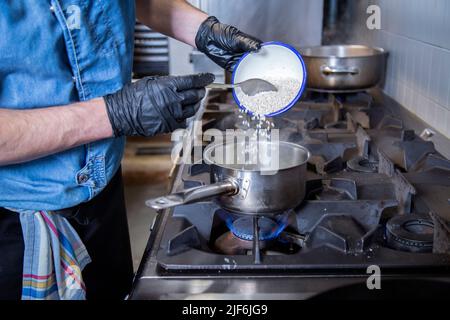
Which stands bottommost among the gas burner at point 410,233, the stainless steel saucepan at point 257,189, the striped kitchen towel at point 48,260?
the striped kitchen towel at point 48,260

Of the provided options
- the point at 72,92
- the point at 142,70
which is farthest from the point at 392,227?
the point at 142,70

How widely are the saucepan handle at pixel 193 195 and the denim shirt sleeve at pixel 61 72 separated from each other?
0.98 ft

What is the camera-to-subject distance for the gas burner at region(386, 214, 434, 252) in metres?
0.73

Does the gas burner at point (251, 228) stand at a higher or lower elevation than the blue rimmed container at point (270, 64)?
lower

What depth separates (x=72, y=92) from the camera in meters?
0.86

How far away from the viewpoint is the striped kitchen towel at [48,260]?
34.2 inches

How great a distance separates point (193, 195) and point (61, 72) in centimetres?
35

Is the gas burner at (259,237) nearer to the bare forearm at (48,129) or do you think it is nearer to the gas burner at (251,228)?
the gas burner at (251,228)

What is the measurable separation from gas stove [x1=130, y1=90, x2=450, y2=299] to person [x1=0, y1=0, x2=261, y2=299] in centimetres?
17

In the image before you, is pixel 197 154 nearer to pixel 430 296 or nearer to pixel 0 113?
pixel 0 113

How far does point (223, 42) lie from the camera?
3.64 ft
